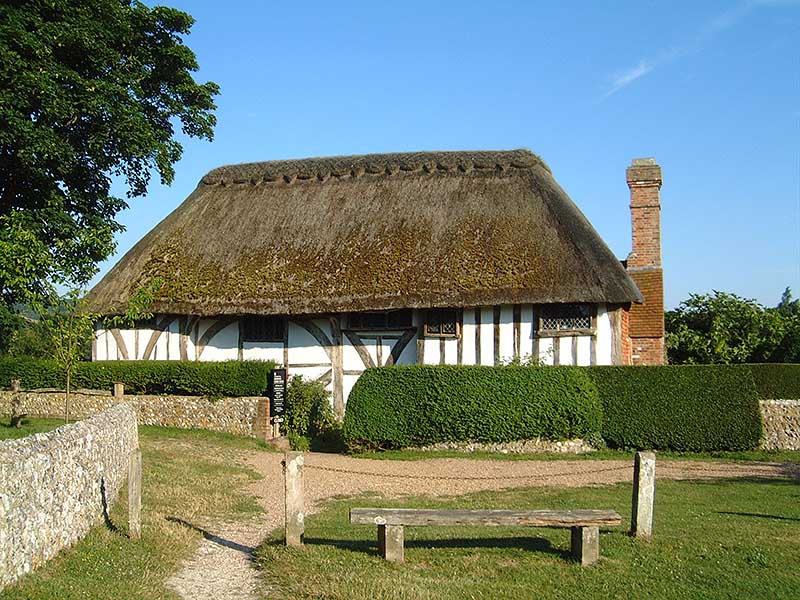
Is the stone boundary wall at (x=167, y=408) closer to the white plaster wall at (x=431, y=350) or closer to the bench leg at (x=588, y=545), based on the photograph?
the white plaster wall at (x=431, y=350)

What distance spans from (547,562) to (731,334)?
18.4 m

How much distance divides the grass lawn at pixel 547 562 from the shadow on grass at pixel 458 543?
0.01 m

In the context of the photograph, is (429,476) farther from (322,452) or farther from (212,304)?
(212,304)

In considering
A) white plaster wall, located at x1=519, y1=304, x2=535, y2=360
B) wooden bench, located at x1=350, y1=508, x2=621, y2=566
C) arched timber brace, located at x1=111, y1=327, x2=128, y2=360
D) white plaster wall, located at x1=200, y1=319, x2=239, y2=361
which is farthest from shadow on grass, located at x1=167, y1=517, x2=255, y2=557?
arched timber brace, located at x1=111, y1=327, x2=128, y2=360

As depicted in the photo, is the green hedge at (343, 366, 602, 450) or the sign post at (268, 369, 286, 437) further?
the sign post at (268, 369, 286, 437)

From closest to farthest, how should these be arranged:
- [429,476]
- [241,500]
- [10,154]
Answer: [241,500] < [429,476] < [10,154]

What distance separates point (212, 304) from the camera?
20.6 m

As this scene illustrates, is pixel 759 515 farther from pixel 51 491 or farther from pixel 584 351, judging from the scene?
pixel 584 351

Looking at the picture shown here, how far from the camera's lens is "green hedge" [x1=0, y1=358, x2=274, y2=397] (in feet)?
63.6

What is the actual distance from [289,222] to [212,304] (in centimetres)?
353

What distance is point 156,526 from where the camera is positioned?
9492mm

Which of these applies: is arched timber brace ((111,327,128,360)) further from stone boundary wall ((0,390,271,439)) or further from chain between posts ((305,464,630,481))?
chain between posts ((305,464,630,481))

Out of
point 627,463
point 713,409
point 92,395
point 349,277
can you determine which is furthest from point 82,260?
point 713,409

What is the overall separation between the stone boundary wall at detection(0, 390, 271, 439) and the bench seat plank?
36.4ft
